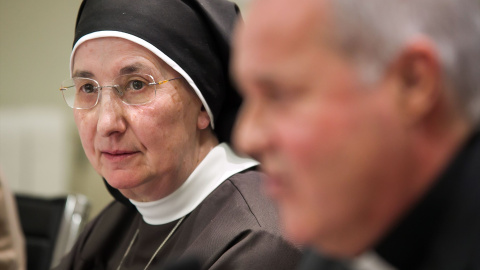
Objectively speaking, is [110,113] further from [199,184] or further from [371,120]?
[371,120]

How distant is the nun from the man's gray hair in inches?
41.0

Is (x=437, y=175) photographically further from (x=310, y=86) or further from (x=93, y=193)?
(x=93, y=193)

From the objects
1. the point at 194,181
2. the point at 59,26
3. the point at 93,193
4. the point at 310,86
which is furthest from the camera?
the point at 93,193

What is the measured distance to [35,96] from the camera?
4.36m

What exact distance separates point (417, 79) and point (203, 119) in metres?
1.24

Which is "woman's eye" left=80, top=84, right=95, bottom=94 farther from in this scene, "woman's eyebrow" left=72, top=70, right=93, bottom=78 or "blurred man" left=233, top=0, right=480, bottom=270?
"blurred man" left=233, top=0, right=480, bottom=270

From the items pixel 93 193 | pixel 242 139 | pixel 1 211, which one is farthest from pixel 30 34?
pixel 242 139

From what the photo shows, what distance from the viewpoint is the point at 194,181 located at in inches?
78.0

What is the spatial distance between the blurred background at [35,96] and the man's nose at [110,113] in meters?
2.40

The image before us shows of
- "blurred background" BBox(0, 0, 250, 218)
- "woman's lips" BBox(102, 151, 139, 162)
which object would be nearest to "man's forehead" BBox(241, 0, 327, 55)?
"woman's lips" BBox(102, 151, 139, 162)

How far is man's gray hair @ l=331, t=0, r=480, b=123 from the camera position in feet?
2.61

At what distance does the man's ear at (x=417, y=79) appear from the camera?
79cm

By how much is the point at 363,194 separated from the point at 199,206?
1.18 m

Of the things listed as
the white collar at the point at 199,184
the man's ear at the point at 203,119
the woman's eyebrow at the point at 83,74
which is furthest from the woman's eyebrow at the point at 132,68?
the white collar at the point at 199,184
